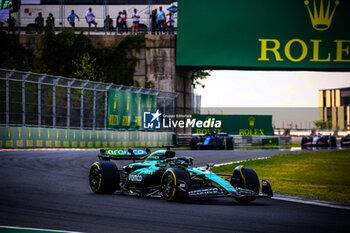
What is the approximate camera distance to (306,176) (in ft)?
50.6

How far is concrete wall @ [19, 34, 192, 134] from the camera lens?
35.8 metres

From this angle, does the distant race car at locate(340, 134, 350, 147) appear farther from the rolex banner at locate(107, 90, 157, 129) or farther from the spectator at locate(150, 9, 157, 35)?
the spectator at locate(150, 9, 157, 35)

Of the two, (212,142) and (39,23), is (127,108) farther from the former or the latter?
(39,23)

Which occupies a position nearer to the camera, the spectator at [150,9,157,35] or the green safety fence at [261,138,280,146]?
the spectator at [150,9,157,35]

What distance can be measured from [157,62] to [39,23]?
25.4 feet

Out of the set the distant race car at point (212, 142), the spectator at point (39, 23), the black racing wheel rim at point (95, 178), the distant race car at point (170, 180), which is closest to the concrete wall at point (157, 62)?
the spectator at point (39, 23)

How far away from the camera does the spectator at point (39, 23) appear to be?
3536 cm

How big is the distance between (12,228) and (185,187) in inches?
128

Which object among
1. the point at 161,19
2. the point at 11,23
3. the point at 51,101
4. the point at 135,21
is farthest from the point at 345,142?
the point at 11,23

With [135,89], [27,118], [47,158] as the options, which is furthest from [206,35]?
[47,158]

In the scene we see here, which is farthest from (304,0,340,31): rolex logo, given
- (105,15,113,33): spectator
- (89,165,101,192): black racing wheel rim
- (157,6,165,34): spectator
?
(89,165,101,192): black racing wheel rim

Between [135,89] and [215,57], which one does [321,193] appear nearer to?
[135,89]

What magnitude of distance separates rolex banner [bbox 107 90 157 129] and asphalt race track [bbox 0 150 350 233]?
56.5 ft

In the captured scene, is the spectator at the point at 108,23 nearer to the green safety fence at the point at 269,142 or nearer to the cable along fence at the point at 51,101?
the cable along fence at the point at 51,101
